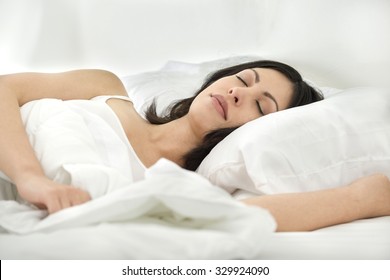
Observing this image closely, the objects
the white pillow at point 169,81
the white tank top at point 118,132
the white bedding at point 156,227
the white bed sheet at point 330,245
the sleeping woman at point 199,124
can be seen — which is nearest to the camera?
the white bedding at point 156,227

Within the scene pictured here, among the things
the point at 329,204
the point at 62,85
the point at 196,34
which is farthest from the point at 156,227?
the point at 196,34

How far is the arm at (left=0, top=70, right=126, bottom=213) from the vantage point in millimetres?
873

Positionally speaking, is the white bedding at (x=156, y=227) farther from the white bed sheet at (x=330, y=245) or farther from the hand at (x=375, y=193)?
the hand at (x=375, y=193)

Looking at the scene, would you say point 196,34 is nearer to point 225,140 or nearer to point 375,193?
point 225,140

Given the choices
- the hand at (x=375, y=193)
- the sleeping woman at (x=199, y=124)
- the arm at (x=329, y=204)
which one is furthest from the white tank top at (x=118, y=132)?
the hand at (x=375, y=193)

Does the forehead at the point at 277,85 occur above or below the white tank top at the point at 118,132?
above

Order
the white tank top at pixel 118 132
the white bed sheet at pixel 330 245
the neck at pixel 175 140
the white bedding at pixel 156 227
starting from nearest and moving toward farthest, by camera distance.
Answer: the white bedding at pixel 156 227
the white bed sheet at pixel 330 245
the white tank top at pixel 118 132
the neck at pixel 175 140

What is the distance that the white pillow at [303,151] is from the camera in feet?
3.38

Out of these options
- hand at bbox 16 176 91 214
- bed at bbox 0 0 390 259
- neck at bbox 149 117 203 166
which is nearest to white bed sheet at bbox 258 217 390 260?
bed at bbox 0 0 390 259

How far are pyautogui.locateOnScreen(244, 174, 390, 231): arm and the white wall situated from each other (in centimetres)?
56

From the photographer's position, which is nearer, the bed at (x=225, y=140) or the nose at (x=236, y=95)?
the bed at (x=225, y=140)

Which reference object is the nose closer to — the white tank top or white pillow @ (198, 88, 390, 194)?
white pillow @ (198, 88, 390, 194)

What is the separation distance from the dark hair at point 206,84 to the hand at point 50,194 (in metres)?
0.39
